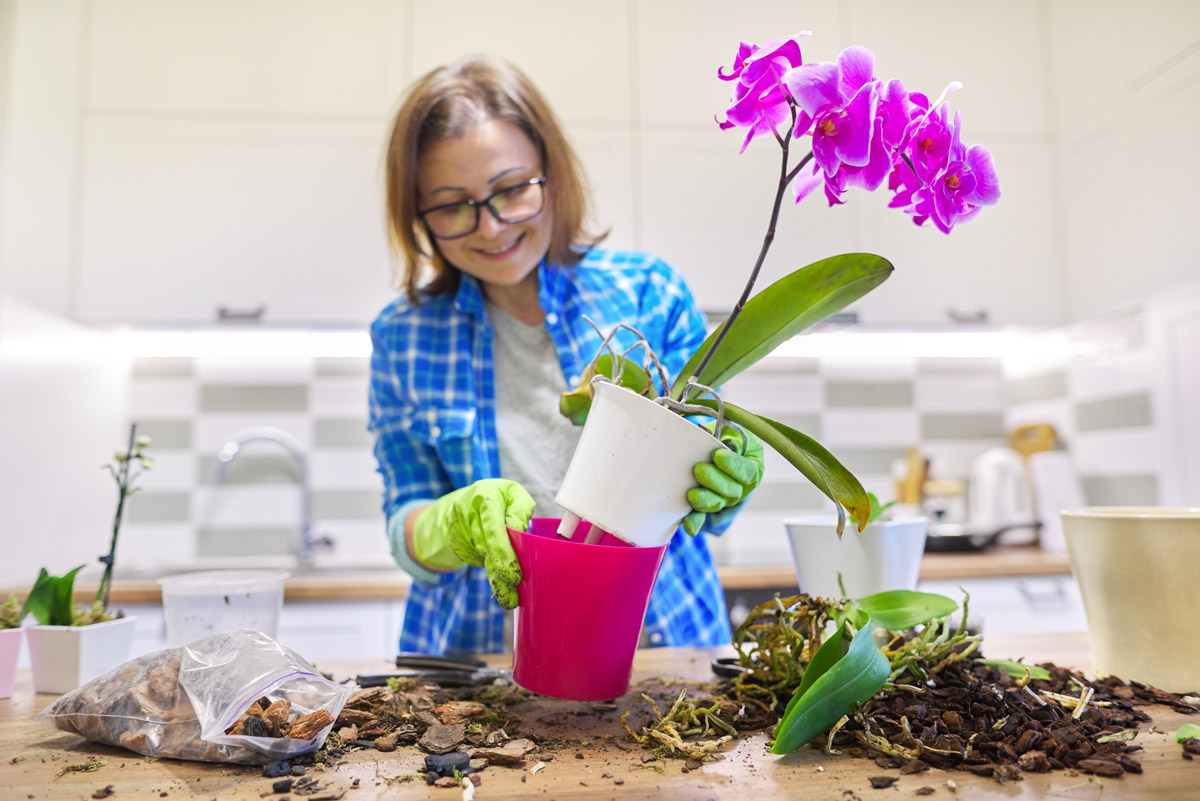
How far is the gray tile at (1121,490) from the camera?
214 centimetres

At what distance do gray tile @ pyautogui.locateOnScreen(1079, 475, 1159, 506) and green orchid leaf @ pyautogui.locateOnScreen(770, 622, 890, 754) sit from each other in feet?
6.65

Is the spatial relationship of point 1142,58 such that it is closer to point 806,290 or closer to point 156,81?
point 806,290

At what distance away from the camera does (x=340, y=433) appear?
2479mm

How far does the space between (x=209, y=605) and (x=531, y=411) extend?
0.60 metres

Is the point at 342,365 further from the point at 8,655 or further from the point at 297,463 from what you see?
the point at 8,655

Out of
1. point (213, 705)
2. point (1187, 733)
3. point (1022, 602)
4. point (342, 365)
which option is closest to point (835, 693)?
point (1187, 733)

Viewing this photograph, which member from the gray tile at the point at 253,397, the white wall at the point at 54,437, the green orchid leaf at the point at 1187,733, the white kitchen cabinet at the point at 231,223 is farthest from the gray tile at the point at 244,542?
the green orchid leaf at the point at 1187,733

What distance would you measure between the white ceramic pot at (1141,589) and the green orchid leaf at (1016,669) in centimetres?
6

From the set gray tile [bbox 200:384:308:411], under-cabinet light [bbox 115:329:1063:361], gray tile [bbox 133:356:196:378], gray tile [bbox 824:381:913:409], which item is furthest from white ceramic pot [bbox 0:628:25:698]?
gray tile [bbox 824:381:913:409]

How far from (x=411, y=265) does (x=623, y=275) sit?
35cm

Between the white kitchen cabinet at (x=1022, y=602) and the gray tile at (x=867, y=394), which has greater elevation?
the gray tile at (x=867, y=394)

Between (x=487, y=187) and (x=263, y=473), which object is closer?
(x=487, y=187)

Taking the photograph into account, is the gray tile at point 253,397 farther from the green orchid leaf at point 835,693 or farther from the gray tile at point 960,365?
the green orchid leaf at point 835,693

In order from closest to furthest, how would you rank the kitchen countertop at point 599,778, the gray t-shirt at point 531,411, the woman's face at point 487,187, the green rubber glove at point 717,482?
the kitchen countertop at point 599,778, the green rubber glove at point 717,482, the woman's face at point 487,187, the gray t-shirt at point 531,411
